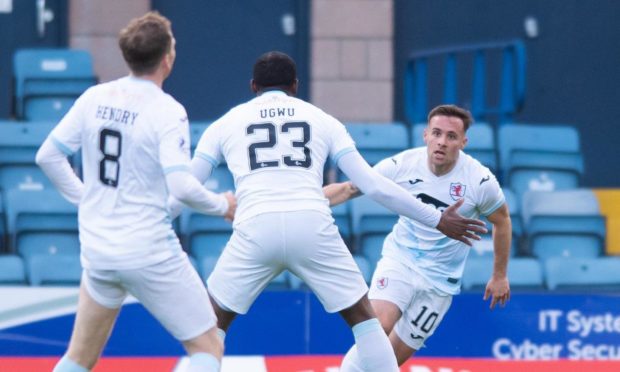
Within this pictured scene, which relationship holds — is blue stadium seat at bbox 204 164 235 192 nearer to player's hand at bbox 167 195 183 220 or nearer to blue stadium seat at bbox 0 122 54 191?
blue stadium seat at bbox 0 122 54 191

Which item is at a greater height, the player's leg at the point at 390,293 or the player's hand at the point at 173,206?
the player's hand at the point at 173,206

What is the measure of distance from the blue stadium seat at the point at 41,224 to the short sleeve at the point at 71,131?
402cm

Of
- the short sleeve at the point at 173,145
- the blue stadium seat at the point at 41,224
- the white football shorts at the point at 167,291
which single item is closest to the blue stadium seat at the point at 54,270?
the blue stadium seat at the point at 41,224

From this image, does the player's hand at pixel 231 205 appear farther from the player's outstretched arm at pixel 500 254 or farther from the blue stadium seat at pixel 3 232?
the blue stadium seat at pixel 3 232

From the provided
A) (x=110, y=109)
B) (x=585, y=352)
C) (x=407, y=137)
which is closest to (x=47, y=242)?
(x=407, y=137)

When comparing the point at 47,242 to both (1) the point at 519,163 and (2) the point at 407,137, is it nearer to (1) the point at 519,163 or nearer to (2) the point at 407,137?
(2) the point at 407,137

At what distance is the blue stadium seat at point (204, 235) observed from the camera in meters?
9.07

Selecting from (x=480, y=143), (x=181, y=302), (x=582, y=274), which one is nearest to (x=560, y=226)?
(x=582, y=274)

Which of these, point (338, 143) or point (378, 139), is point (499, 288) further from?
point (378, 139)

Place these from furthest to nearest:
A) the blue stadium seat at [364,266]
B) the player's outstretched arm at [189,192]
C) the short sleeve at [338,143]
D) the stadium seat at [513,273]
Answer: the stadium seat at [513,273], the blue stadium seat at [364,266], the short sleeve at [338,143], the player's outstretched arm at [189,192]

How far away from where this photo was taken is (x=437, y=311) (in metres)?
6.73

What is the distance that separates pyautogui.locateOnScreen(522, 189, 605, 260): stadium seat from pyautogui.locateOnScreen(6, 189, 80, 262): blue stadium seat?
3321mm

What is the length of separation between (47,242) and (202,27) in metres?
3.23

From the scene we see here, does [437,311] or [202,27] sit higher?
[202,27]
